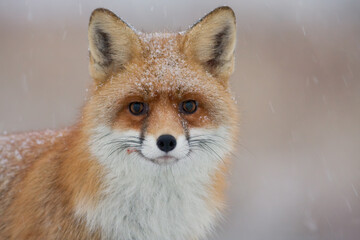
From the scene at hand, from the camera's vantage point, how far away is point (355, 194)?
30.3ft

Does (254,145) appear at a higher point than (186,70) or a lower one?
lower

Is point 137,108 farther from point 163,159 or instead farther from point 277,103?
point 277,103

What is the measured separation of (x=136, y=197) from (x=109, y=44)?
3.92 feet

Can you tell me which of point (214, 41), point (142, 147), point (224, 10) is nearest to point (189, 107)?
point (142, 147)

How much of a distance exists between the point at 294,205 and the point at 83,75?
5.28m

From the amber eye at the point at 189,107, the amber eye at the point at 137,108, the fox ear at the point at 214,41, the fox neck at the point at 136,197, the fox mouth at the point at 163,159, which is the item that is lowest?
the fox neck at the point at 136,197

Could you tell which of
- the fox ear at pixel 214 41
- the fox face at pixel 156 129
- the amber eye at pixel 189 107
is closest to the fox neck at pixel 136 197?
the fox face at pixel 156 129

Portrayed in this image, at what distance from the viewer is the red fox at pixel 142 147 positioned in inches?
128

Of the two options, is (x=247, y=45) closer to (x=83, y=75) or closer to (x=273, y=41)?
(x=273, y=41)

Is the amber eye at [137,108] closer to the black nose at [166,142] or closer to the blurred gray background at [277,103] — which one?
the black nose at [166,142]

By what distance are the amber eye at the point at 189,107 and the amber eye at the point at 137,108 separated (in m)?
0.28

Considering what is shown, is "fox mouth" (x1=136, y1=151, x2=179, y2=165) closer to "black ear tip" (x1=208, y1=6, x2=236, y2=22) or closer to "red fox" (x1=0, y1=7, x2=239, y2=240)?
"red fox" (x1=0, y1=7, x2=239, y2=240)

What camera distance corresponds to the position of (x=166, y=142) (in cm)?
301

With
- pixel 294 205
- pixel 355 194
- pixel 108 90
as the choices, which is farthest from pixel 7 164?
pixel 355 194
